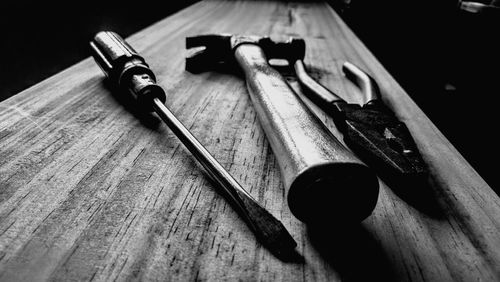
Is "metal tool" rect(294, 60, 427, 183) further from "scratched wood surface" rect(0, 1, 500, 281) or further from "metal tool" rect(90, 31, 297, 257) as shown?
"metal tool" rect(90, 31, 297, 257)

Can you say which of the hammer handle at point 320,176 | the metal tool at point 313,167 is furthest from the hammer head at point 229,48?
the hammer handle at point 320,176

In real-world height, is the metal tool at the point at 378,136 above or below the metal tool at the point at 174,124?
below

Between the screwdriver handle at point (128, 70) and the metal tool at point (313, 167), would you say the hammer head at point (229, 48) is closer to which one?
the screwdriver handle at point (128, 70)

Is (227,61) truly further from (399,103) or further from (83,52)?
(83,52)

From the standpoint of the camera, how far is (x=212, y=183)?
0.49m

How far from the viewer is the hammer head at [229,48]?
949mm

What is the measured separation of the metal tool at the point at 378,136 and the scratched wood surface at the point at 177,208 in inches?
1.4

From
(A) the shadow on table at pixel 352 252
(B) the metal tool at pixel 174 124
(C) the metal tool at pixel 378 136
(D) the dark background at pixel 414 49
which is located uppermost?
(B) the metal tool at pixel 174 124

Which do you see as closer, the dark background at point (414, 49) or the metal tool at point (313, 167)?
the metal tool at point (313, 167)

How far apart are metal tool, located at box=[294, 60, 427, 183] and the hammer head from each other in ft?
1.00

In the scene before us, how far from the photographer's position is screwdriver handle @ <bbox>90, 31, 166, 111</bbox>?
0.64 m

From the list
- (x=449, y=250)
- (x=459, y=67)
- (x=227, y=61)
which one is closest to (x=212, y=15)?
(x=227, y=61)

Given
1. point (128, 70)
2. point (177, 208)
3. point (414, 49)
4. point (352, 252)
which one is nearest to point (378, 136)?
point (352, 252)

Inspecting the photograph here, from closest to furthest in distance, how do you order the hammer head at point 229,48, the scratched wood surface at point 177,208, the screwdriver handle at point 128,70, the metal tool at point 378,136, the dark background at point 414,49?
the scratched wood surface at point 177,208 → the metal tool at point 378,136 → the screwdriver handle at point 128,70 → the hammer head at point 229,48 → the dark background at point 414,49
